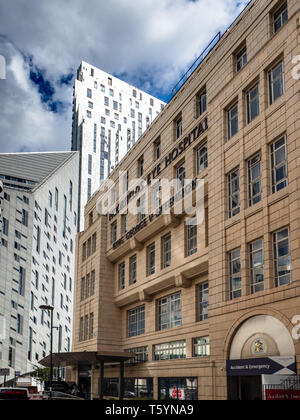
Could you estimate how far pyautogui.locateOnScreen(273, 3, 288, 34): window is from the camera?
28.3 m

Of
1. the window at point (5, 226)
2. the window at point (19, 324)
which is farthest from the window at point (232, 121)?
the window at point (19, 324)

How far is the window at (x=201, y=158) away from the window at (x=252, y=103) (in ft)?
19.5

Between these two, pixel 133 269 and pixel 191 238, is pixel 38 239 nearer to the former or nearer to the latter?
pixel 133 269

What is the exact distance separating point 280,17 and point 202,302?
17967 millimetres

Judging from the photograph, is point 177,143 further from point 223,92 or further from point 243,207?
point 243,207

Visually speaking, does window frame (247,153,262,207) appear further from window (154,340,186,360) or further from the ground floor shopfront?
window (154,340,186,360)

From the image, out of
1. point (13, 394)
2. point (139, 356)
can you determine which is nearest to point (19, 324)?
point (139, 356)

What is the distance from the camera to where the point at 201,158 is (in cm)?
3628

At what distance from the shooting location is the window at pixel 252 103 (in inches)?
1160

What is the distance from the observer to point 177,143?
39.8 metres

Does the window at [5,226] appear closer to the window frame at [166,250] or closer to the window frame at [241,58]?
the window frame at [166,250]

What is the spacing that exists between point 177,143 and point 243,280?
49.6 ft
